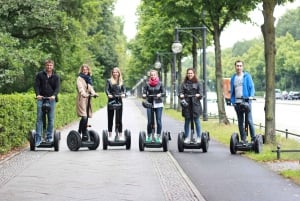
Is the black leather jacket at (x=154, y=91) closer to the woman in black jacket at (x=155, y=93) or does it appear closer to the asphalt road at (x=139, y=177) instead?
the woman in black jacket at (x=155, y=93)

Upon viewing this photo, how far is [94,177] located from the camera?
396 inches

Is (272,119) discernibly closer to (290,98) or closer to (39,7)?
(39,7)

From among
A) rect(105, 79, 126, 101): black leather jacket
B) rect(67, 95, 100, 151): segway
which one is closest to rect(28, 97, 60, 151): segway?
rect(67, 95, 100, 151): segway

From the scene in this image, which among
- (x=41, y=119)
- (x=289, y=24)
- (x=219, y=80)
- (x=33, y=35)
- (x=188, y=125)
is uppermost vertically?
(x=289, y=24)

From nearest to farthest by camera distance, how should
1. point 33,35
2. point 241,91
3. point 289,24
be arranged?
point 241,91
point 33,35
point 289,24

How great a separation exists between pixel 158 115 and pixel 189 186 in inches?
217

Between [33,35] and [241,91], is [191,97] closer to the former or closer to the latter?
[241,91]

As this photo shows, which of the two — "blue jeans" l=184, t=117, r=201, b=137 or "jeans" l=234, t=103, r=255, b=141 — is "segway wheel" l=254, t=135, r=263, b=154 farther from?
"blue jeans" l=184, t=117, r=201, b=137

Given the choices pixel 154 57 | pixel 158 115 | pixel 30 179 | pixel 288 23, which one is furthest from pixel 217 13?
pixel 288 23

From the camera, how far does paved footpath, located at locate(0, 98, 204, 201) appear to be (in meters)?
8.35

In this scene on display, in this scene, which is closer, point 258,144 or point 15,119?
point 258,144

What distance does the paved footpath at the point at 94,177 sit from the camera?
835 cm

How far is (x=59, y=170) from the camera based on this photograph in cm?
1095

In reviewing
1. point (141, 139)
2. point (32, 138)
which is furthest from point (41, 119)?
point (141, 139)
